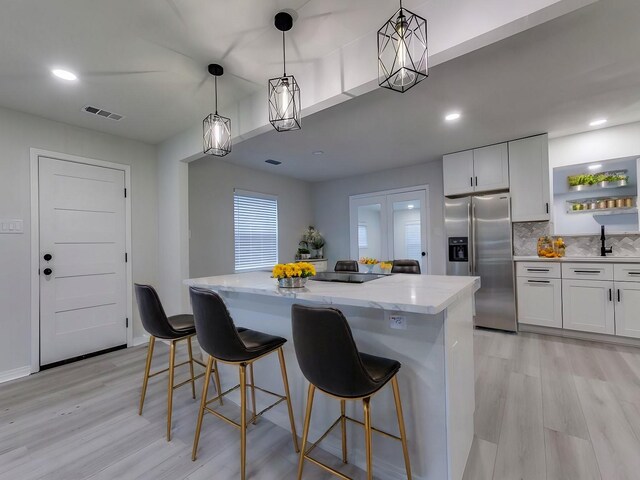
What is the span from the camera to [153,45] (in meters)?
2.02

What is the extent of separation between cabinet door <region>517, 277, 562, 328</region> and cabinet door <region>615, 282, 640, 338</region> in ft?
1.66

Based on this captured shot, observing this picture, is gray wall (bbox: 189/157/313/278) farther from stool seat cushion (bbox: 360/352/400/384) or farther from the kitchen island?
stool seat cushion (bbox: 360/352/400/384)

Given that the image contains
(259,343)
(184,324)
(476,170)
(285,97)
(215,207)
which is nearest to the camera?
(259,343)

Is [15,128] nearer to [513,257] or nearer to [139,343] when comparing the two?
[139,343]

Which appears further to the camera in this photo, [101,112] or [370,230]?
[370,230]

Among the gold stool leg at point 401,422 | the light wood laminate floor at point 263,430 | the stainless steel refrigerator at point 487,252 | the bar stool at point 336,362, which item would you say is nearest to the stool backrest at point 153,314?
the light wood laminate floor at point 263,430

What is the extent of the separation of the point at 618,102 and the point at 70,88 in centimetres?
506

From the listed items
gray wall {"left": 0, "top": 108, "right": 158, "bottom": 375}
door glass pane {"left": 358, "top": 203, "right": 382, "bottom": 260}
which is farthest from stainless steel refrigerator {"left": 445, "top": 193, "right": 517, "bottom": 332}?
gray wall {"left": 0, "top": 108, "right": 158, "bottom": 375}

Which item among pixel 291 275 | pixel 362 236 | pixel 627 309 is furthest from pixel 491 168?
pixel 291 275

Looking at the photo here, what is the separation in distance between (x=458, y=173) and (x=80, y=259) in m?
4.93

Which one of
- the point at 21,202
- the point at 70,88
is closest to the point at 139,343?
the point at 21,202

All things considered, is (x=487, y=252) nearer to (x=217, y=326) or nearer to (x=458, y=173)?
(x=458, y=173)

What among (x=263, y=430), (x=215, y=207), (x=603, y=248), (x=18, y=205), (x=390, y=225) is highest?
(x=215, y=207)

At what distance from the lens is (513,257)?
3.86 metres
